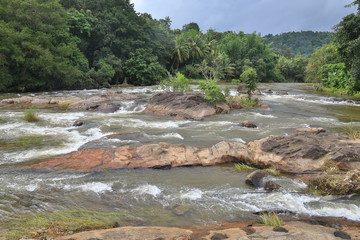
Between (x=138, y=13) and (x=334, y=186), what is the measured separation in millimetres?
43854

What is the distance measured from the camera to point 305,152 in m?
7.46

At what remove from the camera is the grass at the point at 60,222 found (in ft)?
13.2

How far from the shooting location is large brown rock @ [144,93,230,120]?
15.3m

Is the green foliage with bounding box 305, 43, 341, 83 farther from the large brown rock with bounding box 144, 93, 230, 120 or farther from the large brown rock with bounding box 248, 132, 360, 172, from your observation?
the large brown rock with bounding box 248, 132, 360, 172

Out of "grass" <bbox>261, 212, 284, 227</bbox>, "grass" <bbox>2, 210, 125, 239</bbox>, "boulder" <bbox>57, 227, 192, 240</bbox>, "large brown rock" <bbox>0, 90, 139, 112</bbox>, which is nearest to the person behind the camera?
"boulder" <bbox>57, 227, 192, 240</bbox>

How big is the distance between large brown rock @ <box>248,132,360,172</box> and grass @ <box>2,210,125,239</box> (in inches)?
176

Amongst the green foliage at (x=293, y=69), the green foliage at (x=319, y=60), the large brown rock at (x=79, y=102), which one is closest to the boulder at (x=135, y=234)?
the large brown rock at (x=79, y=102)

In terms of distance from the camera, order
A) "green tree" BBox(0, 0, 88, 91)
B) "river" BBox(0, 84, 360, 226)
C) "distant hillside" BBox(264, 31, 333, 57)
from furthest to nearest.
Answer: "distant hillside" BBox(264, 31, 333, 57), "green tree" BBox(0, 0, 88, 91), "river" BBox(0, 84, 360, 226)

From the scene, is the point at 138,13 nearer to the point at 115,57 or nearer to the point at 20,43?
the point at 115,57

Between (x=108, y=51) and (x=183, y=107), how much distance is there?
25600 millimetres

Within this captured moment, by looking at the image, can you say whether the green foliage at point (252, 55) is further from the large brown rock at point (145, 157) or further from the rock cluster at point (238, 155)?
the large brown rock at point (145, 157)

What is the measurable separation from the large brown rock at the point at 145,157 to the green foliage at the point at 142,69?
3102cm

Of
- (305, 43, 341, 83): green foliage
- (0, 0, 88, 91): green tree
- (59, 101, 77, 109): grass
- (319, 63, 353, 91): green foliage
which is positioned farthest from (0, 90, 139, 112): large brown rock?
(305, 43, 341, 83): green foliage

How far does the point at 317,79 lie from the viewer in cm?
3991
